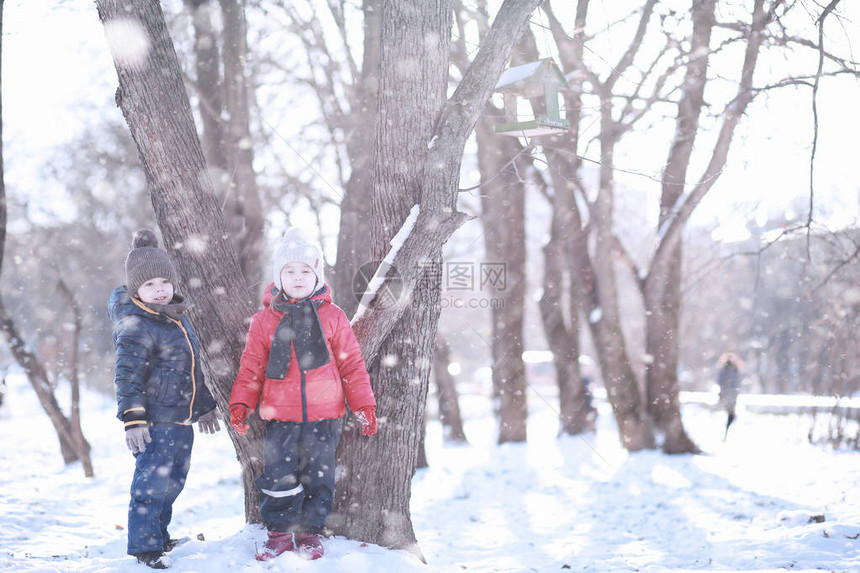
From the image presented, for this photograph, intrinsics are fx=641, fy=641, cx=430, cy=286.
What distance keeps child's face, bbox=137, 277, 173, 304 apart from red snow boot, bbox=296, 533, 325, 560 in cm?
142

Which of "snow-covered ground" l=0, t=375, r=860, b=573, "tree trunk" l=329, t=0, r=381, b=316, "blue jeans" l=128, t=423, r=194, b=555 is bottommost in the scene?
"snow-covered ground" l=0, t=375, r=860, b=573

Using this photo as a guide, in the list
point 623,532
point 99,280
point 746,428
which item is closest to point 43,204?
point 99,280

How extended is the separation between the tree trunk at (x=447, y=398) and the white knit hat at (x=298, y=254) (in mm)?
6609

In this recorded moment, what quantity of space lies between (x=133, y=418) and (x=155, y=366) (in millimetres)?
294

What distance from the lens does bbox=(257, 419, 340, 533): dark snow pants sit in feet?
10.6

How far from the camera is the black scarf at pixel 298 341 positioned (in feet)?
10.7

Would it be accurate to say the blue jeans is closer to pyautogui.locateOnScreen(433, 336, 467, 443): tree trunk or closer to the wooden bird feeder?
the wooden bird feeder

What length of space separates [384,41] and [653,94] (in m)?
5.04

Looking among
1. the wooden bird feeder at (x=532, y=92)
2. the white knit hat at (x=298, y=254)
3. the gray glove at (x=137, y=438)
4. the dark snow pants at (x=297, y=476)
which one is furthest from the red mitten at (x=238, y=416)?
the wooden bird feeder at (x=532, y=92)

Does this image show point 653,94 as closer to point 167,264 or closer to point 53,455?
point 167,264

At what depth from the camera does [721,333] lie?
22.3 metres

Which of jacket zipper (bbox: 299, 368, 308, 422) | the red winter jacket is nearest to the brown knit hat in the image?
the red winter jacket

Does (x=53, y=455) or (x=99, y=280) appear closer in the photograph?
(x=53, y=455)

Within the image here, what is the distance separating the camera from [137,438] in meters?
3.11
